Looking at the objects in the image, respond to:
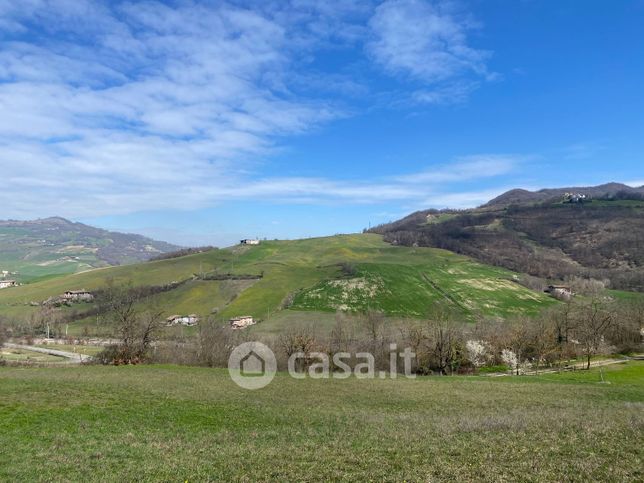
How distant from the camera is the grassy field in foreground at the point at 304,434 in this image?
1661 centimetres

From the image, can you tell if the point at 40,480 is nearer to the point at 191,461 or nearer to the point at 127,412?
the point at 191,461

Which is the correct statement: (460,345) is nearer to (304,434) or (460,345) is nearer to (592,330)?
(592,330)

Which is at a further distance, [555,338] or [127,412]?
[555,338]

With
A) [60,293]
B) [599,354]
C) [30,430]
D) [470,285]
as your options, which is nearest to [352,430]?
[30,430]

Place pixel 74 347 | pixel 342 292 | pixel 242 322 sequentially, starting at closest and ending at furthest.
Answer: pixel 74 347 → pixel 242 322 → pixel 342 292

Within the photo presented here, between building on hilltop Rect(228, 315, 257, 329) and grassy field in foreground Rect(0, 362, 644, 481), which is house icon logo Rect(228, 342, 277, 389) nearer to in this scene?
grassy field in foreground Rect(0, 362, 644, 481)

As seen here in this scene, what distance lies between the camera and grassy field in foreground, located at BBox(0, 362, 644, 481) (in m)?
16.6

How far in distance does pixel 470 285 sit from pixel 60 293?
165 m

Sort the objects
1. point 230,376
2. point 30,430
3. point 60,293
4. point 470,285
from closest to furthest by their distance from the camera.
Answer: point 30,430
point 230,376
point 470,285
point 60,293

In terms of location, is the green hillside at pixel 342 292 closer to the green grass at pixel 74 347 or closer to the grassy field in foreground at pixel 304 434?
the green grass at pixel 74 347

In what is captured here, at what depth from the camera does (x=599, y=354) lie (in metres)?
90.8

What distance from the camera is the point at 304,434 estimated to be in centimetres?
2525
